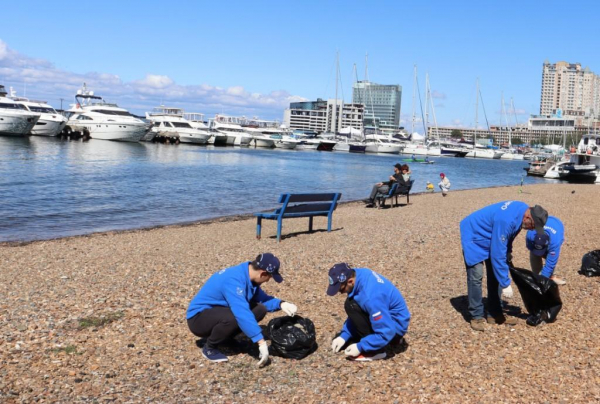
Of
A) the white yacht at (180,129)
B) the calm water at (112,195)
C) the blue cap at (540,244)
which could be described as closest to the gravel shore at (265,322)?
the blue cap at (540,244)

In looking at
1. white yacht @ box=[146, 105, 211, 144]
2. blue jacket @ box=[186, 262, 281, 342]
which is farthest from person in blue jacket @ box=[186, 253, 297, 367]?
white yacht @ box=[146, 105, 211, 144]

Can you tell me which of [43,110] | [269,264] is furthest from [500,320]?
[43,110]

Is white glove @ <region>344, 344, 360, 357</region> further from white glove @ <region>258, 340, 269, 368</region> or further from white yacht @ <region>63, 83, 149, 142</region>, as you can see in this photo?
white yacht @ <region>63, 83, 149, 142</region>

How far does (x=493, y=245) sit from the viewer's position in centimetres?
586

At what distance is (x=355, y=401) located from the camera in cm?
452

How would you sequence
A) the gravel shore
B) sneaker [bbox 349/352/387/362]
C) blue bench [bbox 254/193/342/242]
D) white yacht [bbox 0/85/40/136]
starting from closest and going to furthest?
the gravel shore → sneaker [bbox 349/352/387/362] → blue bench [bbox 254/193/342/242] → white yacht [bbox 0/85/40/136]

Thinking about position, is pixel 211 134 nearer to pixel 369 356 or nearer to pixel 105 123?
pixel 105 123

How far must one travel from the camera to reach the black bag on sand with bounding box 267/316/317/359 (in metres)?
5.34

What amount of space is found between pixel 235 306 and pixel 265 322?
1.39m

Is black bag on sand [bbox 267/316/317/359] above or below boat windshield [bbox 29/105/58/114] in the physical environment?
below

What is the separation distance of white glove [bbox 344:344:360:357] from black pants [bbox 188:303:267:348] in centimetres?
97

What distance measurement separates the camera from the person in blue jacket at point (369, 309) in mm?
5090

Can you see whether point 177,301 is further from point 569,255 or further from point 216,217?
point 216,217

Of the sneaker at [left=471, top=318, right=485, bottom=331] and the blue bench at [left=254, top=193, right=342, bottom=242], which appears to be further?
the blue bench at [left=254, top=193, right=342, bottom=242]
